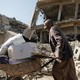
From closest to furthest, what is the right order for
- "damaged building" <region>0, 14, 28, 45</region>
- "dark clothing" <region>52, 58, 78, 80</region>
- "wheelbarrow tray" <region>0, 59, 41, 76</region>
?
"dark clothing" <region>52, 58, 78, 80</region> → "wheelbarrow tray" <region>0, 59, 41, 76</region> → "damaged building" <region>0, 14, 28, 45</region>

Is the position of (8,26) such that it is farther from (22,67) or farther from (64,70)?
(64,70)

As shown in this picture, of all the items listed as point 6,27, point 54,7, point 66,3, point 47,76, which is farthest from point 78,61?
point 54,7

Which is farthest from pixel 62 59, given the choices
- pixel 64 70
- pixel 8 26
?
pixel 8 26

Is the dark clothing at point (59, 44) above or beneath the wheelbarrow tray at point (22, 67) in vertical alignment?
above

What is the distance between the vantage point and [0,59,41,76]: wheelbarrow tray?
502 centimetres

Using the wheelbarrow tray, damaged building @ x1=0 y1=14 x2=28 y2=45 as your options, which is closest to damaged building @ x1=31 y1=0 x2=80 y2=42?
damaged building @ x1=0 y1=14 x2=28 y2=45

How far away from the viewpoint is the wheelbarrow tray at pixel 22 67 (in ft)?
16.5

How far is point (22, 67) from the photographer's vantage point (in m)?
5.03

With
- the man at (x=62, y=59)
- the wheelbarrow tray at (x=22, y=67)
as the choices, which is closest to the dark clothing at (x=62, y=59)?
the man at (x=62, y=59)

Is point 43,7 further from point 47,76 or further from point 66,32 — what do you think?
point 47,76

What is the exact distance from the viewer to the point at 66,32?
2131 cm

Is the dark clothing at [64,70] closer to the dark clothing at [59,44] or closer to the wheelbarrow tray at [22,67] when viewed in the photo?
the dark clothing at [59,44]

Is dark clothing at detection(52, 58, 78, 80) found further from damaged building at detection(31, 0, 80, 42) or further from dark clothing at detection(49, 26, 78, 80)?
damaged building at detection(31, 0, 80, 42)

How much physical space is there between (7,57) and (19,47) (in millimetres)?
306
